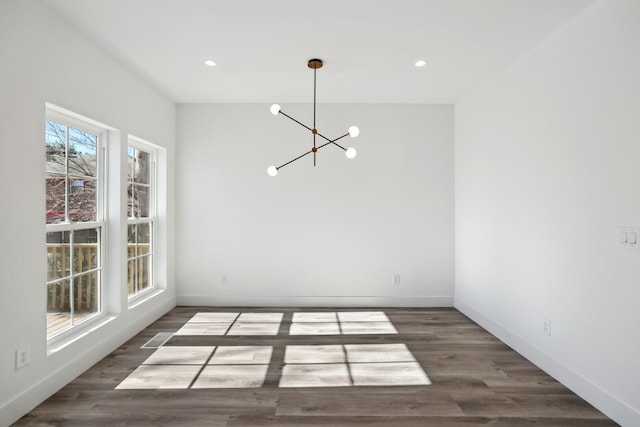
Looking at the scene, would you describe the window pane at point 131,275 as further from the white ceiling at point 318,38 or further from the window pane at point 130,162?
the white ceiling at point 318,38

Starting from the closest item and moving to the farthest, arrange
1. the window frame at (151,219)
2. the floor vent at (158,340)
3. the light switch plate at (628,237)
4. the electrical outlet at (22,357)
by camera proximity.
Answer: the light switch plate at (628,237)
the electrical outlet at (22,357)
the floor vent at (158,340)
the window frame at (151,219)

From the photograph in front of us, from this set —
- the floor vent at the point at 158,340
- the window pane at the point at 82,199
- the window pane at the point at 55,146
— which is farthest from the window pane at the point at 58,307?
the window pane at the point at 55,146

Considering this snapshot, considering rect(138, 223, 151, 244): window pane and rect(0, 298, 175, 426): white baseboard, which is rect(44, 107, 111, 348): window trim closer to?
rect(0, 298, 175, 426): white baseboard

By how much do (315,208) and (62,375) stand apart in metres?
3.06

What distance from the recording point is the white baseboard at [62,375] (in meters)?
2.19

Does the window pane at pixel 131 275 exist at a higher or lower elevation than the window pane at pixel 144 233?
lower

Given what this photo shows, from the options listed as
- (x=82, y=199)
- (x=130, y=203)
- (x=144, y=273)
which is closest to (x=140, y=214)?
(x=130, y=203)

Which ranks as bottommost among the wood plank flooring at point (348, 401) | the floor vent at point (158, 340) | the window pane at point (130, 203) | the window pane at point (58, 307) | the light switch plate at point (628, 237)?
the wood plank flooring at point (348, 401)

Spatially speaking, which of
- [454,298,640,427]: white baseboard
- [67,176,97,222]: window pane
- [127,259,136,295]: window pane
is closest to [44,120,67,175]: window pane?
[67,176,97,222]: window pane

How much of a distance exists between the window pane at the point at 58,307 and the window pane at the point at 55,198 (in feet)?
1.63

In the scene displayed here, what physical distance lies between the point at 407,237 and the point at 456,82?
1.96 m

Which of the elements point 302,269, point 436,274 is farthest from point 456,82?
point 302,269

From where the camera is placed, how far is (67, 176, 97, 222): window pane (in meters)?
2.92

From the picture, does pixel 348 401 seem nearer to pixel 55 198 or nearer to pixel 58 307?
pixel 58 307
